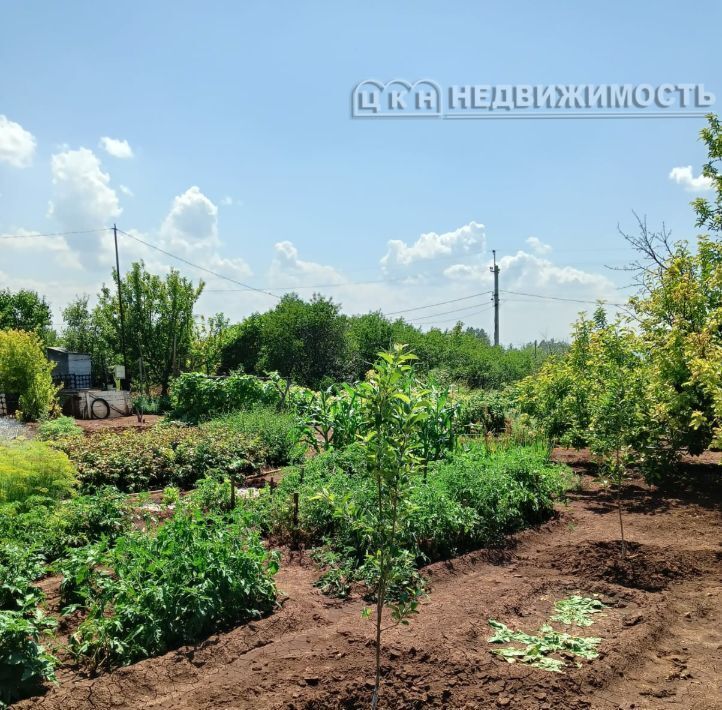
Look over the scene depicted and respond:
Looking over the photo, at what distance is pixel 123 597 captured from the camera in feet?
11.3

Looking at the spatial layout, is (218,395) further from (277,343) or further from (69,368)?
(69,368)

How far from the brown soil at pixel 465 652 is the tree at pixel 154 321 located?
66.6ft

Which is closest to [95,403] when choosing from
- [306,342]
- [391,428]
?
[306,342]

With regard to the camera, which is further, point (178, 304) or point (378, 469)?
point (178, 304)

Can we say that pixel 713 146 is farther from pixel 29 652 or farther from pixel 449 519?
pixel 29 652

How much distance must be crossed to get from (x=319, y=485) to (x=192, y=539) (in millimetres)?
1898

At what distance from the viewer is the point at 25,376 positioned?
15.8m

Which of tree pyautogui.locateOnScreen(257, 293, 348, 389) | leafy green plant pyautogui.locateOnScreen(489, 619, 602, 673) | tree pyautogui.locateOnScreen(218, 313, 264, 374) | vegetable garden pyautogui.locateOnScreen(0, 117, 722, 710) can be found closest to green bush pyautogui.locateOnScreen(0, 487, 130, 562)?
vegetable garden pyautogui.locateOnScreen(0, 117, 722, 710)

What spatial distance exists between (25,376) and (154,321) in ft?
26.4

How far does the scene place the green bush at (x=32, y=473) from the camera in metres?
5.36

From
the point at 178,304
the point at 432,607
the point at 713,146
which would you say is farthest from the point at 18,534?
the point at 178,304

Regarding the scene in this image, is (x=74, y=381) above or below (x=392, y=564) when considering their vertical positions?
above

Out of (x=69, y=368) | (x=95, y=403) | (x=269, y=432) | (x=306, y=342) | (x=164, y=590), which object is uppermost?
(x=306, y=342)

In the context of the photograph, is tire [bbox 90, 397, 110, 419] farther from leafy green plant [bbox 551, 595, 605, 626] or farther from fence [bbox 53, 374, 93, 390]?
leafy green plant [bbox 551, 595, 605, 626]
